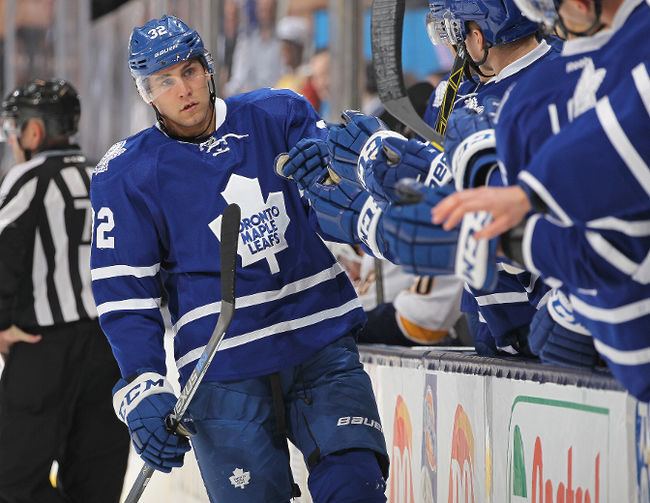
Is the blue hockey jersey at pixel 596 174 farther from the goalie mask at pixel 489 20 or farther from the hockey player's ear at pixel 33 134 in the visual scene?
the hockey player's ear at pixel 33 134

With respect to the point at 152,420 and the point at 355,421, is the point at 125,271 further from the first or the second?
the point at 355,421

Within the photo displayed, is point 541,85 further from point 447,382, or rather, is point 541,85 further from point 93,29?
point 93,29

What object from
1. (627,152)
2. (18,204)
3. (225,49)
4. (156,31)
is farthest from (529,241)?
(225,49)

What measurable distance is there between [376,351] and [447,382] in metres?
0.53

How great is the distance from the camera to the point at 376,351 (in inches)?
135

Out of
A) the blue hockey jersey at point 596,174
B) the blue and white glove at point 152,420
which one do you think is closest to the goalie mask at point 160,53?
the blue and white glove at point 152,420

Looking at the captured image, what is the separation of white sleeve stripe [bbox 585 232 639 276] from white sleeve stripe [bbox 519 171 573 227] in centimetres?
4

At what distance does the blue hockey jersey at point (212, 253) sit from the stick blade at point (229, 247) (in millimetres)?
127

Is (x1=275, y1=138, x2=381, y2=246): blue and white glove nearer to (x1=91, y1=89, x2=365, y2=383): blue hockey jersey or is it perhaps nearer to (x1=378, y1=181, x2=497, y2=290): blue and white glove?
(x1=91, y1=89, x2=365, y2=383): blue hockey jersey

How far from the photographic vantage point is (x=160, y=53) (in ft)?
9.25

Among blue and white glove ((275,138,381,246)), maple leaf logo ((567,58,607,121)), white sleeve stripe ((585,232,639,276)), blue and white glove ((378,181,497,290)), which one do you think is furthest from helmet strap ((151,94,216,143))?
white sleeve stripe ((585,232,639,276))

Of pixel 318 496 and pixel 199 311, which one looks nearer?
pixel 318 496

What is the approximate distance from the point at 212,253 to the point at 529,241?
3.44 ft

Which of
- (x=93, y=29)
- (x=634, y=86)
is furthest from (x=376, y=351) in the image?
(x=93, y=29)
